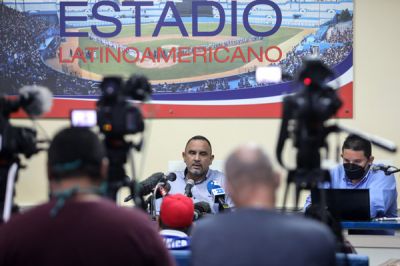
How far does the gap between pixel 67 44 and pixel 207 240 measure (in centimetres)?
340

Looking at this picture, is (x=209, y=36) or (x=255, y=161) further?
(x=209, y=36)

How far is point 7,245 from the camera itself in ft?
5.39

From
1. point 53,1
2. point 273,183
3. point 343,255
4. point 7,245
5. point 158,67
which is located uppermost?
point 53,1

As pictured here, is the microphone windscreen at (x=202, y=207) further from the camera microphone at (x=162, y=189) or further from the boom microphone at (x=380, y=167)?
the boom microphone at (x=380, y=167)

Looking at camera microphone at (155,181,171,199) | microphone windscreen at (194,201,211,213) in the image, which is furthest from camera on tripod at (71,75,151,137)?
microphone windscreen at (194,201,211,213)

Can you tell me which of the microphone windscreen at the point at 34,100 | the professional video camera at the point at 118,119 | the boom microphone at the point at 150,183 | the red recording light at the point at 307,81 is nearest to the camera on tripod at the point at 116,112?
the professional video camera at the point at 118,119

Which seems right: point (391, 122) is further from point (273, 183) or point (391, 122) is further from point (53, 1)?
point (273, 183)

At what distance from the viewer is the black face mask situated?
387cm

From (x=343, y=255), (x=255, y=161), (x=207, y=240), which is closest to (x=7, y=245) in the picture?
(x=207, y=240)

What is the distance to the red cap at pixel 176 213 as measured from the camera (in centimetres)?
264

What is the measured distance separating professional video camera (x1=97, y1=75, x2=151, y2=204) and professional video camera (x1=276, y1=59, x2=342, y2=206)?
0.47m

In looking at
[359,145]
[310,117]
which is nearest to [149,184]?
[359,145]

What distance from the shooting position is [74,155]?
169 cm

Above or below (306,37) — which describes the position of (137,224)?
below
